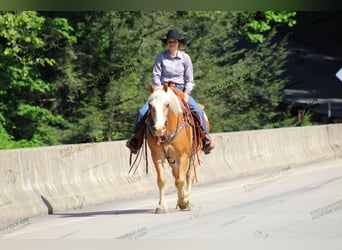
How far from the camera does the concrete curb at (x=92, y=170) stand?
52.7ft

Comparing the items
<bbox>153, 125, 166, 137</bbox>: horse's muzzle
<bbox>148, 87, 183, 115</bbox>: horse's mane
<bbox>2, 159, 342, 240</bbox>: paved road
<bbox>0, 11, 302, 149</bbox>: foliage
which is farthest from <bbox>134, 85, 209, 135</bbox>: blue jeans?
<bbox>0, 11, 302, 149</bbox>: foliage

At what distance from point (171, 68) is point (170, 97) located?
860mm

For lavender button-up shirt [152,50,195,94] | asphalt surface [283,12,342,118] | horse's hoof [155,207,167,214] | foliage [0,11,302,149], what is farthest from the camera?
asphalt surface [283,12,342,118]

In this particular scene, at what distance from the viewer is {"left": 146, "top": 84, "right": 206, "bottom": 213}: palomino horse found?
49.7 ft

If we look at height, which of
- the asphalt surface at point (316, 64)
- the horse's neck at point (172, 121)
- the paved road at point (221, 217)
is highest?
the asphalt surface at point (316, 64)

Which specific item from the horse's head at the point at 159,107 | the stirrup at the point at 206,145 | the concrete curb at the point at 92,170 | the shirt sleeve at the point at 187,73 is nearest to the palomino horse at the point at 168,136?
the horse's head at the point at 159,107

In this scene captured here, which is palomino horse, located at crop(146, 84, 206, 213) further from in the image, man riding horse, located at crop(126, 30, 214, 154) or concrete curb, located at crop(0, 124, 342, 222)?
concrete curb, located at crop(0, 124, 342, 222)

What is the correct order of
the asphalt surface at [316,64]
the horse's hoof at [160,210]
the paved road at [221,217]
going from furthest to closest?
the asphalt surface at [316,64], the horse's hoof at [160,210], the paved road at [221,217]

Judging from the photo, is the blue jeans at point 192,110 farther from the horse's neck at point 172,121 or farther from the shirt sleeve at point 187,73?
the horse's neck at point 172,121

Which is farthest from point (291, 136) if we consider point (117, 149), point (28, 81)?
point (28, 81)

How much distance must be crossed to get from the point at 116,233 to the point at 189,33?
2816 centimetres

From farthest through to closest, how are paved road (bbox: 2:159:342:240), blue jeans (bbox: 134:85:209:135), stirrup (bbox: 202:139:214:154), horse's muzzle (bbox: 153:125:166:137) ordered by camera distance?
stirrup (bbox: 202:139:214:154), blue jeans (bbox: 134:85:209:135), horse's muzzle (bbox: 153:125:166:137), paved road (bbox: 2:159:342:240)

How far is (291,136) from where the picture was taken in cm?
2627

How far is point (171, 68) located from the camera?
16234 millimetres
